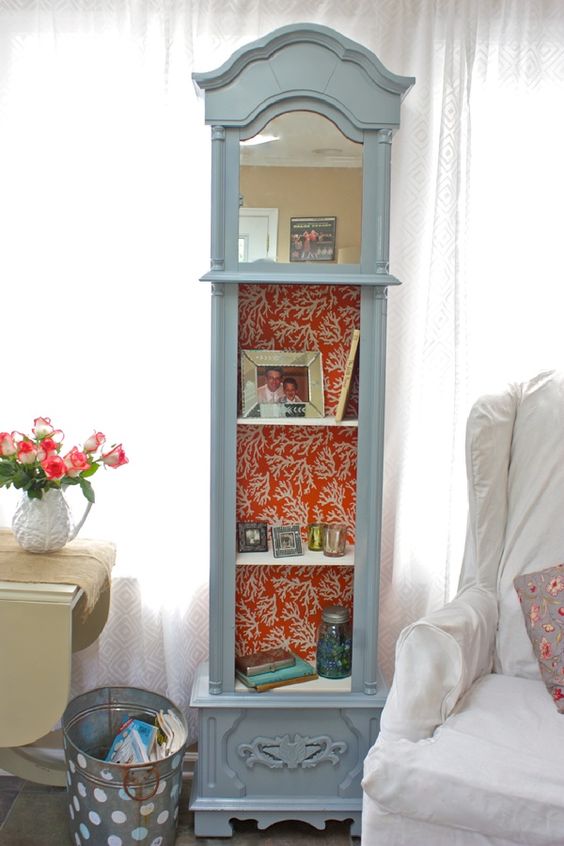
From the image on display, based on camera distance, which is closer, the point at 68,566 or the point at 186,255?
A: the point at 68,566

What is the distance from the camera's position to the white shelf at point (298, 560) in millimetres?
2389

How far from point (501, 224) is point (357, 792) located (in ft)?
5.43

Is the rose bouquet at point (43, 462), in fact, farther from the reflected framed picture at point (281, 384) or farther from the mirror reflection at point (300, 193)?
the mirror reflection at point (300, 193)

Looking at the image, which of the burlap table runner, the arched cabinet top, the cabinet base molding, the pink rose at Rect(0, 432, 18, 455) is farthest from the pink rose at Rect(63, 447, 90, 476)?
the arched cabinet top

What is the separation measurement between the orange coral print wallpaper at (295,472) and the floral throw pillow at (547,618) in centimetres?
56

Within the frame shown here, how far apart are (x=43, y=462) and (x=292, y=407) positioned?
668 mm

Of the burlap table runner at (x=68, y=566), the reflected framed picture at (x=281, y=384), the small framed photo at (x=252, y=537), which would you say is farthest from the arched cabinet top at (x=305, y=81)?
the burlap table runner at (x=68, y=566)

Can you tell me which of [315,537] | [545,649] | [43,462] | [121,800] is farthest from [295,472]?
[121,800]

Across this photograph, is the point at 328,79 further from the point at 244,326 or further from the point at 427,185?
the point at 244,326

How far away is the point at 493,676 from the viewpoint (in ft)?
7.38

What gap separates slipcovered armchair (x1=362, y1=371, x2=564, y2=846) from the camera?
179 centimetres

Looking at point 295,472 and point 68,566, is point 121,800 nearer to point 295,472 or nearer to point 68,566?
point 68,566

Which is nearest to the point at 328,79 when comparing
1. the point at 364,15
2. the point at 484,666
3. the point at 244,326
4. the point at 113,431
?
the point at 364,15

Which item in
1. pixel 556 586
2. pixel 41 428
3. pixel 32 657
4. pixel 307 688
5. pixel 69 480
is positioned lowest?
pixel 307 688
